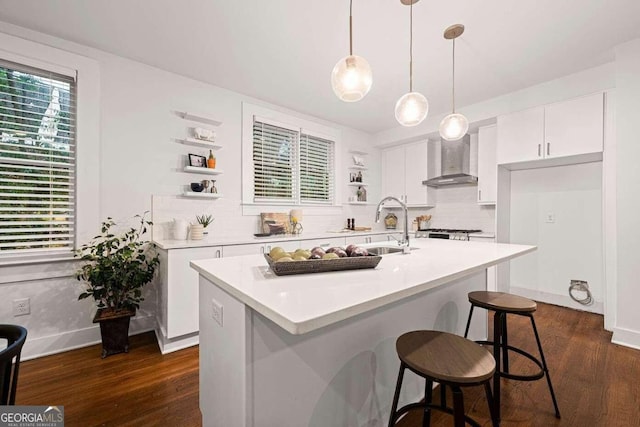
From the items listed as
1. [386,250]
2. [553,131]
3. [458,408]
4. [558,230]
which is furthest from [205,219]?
[558,230]

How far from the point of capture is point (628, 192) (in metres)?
2.61

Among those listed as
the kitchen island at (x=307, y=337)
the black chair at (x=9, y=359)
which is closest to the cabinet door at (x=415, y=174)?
the kitchen island at (x=307, y=337)

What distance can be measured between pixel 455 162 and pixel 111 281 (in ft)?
15.0

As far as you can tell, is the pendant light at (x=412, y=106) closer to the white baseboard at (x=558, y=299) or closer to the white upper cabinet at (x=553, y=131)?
the white upper cabinet at (x=553, y=131)

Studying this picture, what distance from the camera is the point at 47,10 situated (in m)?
2.13

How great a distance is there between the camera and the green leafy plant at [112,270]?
235cm

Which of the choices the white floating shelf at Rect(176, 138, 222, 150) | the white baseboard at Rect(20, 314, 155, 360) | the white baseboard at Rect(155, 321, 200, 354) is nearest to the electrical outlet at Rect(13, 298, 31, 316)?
the white baseboard at Rect(20, 314, 155, 360)

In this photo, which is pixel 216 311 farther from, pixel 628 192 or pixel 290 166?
pixel 628 192

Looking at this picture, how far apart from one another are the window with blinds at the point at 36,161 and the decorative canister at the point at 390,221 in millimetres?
4488

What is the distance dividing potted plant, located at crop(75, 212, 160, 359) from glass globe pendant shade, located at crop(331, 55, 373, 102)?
2211mm

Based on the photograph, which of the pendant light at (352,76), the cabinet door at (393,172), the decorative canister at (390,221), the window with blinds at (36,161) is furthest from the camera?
the decorative canister at (390,221)

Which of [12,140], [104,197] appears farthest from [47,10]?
[104,197]

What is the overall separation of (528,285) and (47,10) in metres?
5.83

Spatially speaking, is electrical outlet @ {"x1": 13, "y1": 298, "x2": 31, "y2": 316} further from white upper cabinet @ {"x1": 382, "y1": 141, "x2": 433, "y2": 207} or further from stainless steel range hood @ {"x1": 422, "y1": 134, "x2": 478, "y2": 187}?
stainless steel range hood @ {"x1": 422, "y1": 134, "x2": 478, "y2": 187}
